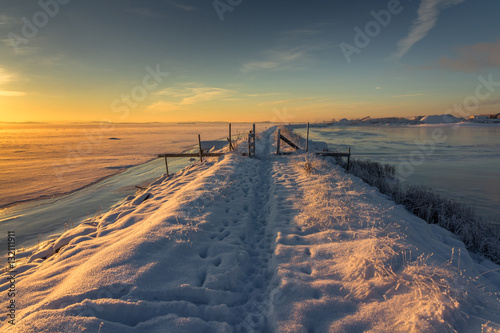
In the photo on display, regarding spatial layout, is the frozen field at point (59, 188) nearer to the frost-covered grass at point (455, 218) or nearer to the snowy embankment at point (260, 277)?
the snowy embankment at point (260, 277)

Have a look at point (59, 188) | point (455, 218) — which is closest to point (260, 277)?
point (455, 218)

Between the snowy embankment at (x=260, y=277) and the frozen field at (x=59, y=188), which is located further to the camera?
the frozen field at (x=59, y=188)

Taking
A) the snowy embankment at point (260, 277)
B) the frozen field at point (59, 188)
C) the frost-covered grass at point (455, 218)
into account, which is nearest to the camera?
the snowy embankment at point (260, 277)

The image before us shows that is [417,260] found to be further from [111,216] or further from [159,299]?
[111,216]

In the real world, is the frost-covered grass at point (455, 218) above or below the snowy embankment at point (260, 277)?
below

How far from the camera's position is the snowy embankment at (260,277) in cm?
315

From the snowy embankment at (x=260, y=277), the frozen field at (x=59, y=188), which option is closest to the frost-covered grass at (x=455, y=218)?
the snowy embankment at (x=260, y=277)

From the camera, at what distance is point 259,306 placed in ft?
12.2

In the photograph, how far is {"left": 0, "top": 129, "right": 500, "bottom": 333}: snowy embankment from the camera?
3152 mm

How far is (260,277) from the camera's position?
4.48 meters

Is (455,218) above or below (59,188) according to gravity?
above

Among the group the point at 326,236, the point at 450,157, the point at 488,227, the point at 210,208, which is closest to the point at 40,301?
the point at 210,208

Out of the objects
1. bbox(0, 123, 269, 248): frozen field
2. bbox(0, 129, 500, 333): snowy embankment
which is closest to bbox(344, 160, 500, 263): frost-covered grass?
bbox(0, 129, 500, 333): snowy embankment

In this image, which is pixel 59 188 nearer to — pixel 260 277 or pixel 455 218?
pixel 260 277
